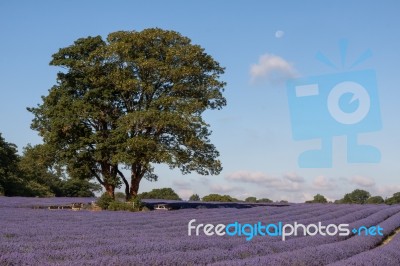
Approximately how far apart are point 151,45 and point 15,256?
67.7 ft

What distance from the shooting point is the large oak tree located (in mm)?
25359

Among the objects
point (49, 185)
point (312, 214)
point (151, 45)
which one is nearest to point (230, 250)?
point (312, 214)

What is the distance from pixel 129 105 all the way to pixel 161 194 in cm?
2627

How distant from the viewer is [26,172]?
48125 millimetres

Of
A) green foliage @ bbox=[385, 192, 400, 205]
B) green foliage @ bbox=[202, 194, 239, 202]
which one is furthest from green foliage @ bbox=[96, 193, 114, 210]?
green foliage @ bbox=[385, 192, 400, 205]

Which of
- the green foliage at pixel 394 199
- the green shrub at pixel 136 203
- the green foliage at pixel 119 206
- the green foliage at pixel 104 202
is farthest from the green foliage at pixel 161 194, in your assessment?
the green foliage at pixel 394 199

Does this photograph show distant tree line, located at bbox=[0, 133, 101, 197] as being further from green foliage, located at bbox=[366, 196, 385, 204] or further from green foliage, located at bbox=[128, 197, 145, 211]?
green foliage, located at bbox=[366, 196, 385, 204]

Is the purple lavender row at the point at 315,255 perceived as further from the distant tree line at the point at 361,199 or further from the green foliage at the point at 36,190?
the distant tree line at the point at 361,199

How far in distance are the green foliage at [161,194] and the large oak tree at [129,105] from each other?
2217 cm

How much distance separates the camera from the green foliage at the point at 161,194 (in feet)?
164

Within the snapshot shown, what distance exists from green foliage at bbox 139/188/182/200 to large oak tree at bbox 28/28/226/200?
22173mm

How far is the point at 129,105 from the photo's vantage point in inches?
1083

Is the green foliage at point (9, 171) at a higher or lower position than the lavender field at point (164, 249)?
higher

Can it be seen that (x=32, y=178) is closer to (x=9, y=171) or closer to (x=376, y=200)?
(x=9, y=171)
